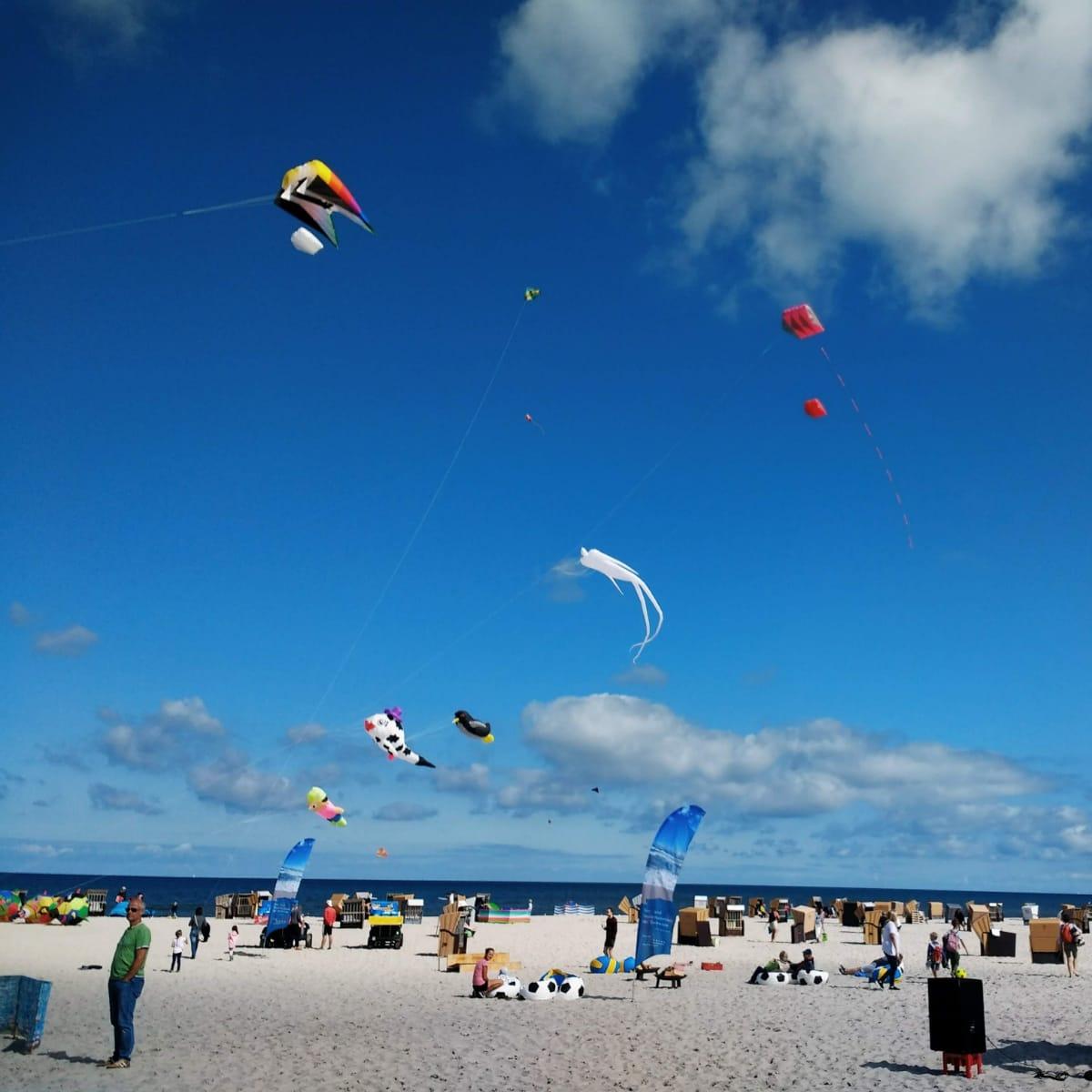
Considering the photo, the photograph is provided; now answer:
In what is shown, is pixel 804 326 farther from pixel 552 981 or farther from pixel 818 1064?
pixel 552 981

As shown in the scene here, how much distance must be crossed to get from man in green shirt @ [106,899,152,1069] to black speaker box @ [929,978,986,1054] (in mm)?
6778

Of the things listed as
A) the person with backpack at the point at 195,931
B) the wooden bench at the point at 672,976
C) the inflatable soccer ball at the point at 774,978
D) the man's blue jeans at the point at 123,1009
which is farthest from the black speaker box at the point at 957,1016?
the person with backpack at the point at 195,931

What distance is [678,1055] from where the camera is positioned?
1010cm

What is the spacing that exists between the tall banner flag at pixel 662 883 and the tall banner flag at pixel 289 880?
816cm

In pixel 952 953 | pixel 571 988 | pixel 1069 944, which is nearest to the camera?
pixel 571 988

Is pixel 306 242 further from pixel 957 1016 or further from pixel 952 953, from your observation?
pixel 952 953

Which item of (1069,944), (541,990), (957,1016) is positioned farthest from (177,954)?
(1069,944)

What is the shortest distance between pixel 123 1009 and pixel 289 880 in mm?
12181

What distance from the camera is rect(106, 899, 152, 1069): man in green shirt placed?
8227mm

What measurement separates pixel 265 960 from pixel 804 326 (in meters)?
15.5

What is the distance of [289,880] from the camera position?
2030 centimetres

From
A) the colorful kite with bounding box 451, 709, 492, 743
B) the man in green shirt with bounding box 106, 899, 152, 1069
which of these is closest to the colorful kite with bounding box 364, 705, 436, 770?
the colorful kite with bounding box 451, 709, 492, 743

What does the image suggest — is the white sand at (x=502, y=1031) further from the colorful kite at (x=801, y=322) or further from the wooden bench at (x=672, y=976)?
the colorful kite at (x=801, y=322)

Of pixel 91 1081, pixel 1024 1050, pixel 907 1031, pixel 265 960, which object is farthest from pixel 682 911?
pixel 91 1081
